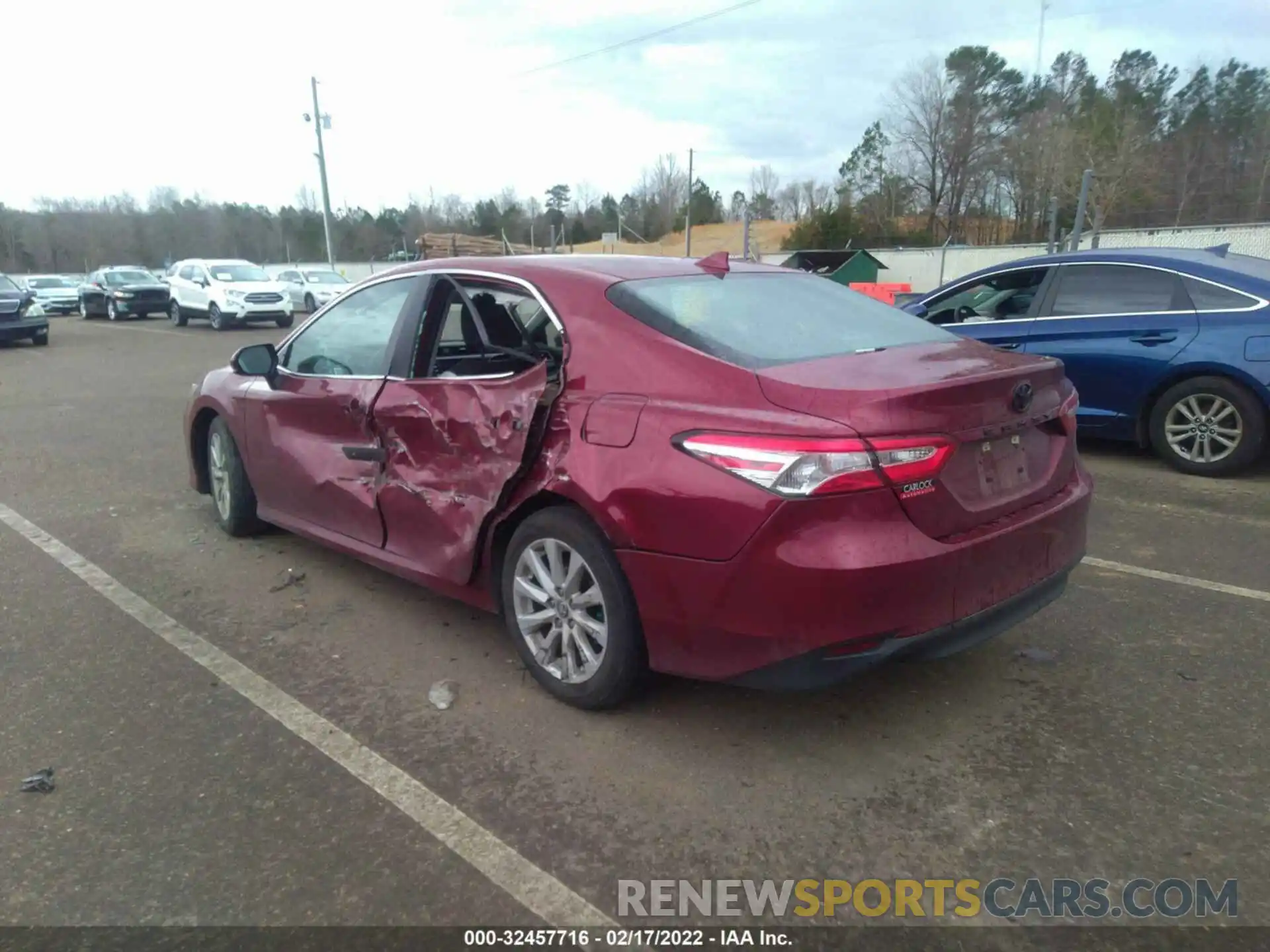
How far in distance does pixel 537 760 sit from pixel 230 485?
10.5 ft

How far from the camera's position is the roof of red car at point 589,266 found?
11.9ft

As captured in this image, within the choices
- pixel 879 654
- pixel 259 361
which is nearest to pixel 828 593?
pixel 879 654

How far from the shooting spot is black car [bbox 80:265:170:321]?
91.2 feet

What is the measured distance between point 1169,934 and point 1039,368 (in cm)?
182

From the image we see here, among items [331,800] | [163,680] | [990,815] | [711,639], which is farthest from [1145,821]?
[163,680]

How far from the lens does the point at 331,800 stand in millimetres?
2865

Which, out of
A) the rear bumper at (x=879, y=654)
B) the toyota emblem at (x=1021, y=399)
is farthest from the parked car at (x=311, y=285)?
the rear bumper at (x=879, y=654)

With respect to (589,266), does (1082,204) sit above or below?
above

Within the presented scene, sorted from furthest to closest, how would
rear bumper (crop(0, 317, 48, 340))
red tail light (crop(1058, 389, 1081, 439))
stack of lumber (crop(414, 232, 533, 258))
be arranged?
stack of lumber (crop(414, 232, 533, 258)) → rear bumper (crop(0, 317, 48, 340)) → red tail light (crop(1058, 389, 1081, 439))

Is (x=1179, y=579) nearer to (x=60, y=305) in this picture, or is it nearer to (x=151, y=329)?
(x=151, y=329)

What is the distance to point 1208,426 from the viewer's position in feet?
21.3

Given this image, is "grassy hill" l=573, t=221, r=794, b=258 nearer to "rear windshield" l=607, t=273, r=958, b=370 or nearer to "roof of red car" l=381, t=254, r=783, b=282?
"roof of red car" l=381, t=254, r=783, b=282

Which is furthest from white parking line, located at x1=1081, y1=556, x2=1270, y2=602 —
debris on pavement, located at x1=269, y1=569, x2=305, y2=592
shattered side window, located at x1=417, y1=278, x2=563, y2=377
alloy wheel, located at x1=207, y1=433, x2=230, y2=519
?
alloy wheel, located at x1=207, y1=433, x2=230, y2=519

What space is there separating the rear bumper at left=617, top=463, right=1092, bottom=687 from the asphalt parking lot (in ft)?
1.41
